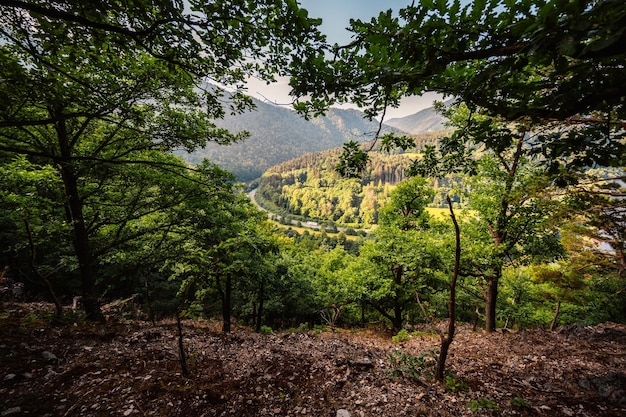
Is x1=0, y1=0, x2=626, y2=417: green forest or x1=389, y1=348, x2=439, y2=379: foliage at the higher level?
x1=0, y1=0, x2=626, y2=417: green forest

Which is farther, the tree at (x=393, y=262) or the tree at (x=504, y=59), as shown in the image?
the tree at (x=393, y=262)

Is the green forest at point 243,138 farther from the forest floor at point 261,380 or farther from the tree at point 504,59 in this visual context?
the forest floor at point 261,380

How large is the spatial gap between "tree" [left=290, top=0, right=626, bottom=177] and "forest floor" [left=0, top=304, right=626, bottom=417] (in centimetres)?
476

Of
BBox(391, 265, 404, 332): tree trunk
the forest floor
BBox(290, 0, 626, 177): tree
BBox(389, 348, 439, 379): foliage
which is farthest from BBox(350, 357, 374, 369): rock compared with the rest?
BBox(391, 265, 404, 332): tree trunk

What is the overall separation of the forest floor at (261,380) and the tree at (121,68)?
2765 mm

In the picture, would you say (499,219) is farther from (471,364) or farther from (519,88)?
(519,88)

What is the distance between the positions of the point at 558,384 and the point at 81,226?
528 inches

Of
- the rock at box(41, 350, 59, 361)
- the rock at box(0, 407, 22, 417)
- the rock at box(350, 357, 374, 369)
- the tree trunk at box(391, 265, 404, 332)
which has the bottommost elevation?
the tree trunk at box(391, 265, 404, 332)

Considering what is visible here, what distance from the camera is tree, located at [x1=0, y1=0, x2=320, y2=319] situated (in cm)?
282

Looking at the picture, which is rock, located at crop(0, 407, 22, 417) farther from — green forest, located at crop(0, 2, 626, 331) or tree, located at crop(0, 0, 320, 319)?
tree, located at crop(0, 0, 320, 319)

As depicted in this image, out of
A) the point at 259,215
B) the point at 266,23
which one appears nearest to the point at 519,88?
the point at 266,23

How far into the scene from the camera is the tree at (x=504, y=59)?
149 cm

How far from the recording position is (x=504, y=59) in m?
2.04

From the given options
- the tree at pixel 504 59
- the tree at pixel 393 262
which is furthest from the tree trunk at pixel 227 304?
the tree at pixel 504 59
